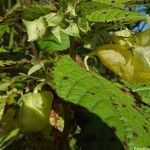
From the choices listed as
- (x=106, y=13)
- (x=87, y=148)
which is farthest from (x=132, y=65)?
(x=87, y=148)

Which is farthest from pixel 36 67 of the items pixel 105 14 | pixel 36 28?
pixel 105 14

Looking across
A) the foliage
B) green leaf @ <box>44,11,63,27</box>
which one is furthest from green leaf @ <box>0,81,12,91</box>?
green leaf @ <box>44,11,63,27</box>

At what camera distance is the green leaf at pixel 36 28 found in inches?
59.0

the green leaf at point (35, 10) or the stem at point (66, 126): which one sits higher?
the green leaf at point (35, 10)

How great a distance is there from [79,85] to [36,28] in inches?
9.1

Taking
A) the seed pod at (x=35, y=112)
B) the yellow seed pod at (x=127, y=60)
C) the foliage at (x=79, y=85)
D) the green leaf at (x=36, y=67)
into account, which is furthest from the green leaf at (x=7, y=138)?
the yellow seed pod at (x=127, y=60)

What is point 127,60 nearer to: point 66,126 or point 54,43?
point 66,126

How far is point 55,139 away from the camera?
166 centimetres

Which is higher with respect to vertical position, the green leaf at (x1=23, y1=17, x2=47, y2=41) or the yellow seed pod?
the green leaf at (x1=23, y1=17, x2=47, y2=41)

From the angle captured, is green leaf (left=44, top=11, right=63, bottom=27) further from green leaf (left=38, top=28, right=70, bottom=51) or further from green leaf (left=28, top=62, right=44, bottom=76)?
green leaf (left=38, top=28, right=70, bottom=51)

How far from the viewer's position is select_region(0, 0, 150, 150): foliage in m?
1.28

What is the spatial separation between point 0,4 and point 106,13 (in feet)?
5.92

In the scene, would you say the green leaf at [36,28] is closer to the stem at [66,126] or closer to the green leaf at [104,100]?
the green leaf at [104,100]

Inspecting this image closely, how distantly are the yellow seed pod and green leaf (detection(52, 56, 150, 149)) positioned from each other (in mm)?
125
